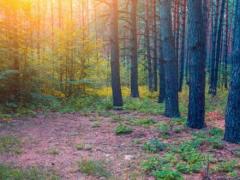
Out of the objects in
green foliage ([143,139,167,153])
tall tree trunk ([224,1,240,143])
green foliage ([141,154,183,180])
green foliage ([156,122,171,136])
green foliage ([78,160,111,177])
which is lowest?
green foliage ([78,160,111,177])

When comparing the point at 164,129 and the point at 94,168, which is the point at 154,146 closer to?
the point at 164,129

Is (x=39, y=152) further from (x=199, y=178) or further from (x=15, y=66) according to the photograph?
(x=15, y=66)

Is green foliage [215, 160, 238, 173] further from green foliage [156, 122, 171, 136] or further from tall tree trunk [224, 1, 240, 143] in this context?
green foliage [156, 122, 171, 136]

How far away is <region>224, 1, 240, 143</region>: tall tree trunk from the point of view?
7806mm

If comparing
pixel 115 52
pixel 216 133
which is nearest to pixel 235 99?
pixel 216 133

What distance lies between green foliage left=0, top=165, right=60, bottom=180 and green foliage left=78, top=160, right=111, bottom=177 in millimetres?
601

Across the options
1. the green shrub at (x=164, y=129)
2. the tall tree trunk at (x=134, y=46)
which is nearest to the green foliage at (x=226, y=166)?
the green shrub at (x=164, y=129)

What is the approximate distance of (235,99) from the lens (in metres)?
7.95

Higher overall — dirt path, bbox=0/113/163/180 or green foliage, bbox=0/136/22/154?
green foliage, bbox=0/136/22/154

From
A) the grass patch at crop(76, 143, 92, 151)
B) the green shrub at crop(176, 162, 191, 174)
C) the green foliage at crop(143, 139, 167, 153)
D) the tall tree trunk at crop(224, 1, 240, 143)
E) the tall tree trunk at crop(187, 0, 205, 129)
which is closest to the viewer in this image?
the green shrub at crop(176, 162, 191, 174)

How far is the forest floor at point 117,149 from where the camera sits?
→ 629 cm

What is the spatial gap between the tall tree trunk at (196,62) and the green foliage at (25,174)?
5.26m

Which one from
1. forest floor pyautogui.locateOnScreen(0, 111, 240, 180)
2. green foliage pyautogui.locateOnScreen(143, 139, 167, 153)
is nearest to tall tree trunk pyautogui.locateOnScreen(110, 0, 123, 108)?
forest floor pyautogui.locateOnScreen(0, 111, 240, 180)

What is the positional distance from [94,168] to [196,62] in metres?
5.10
